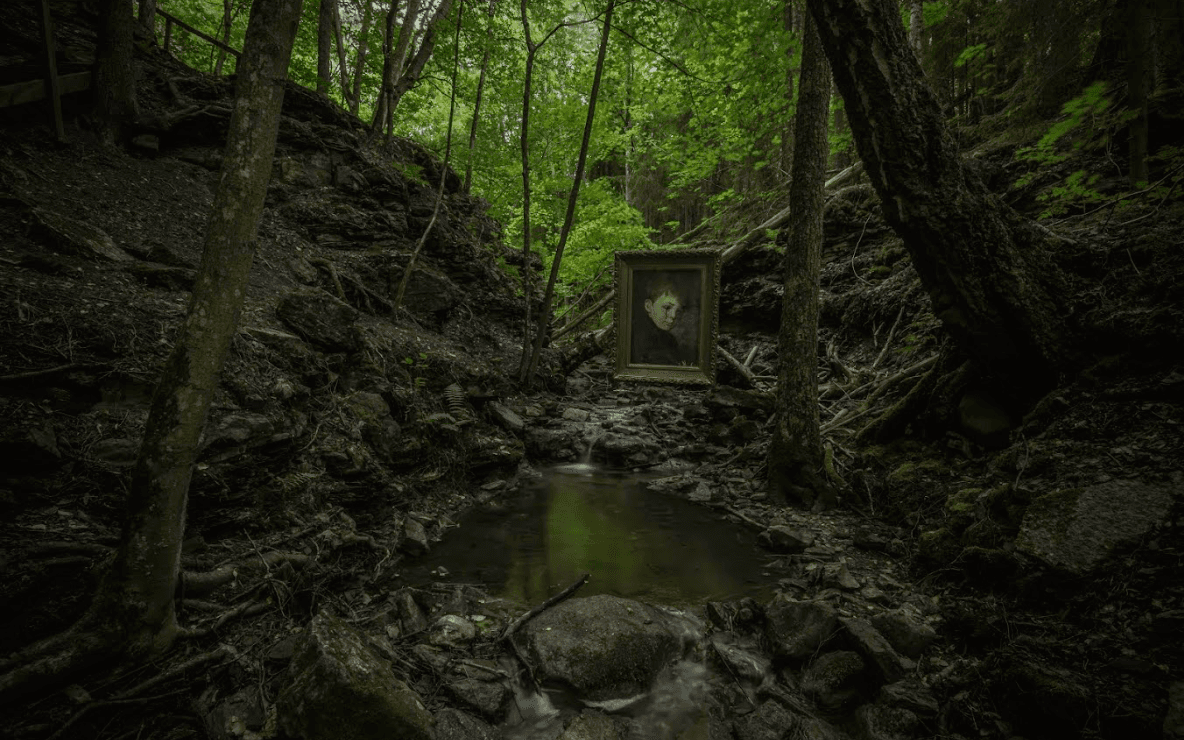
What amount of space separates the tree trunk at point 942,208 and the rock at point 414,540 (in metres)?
5.58

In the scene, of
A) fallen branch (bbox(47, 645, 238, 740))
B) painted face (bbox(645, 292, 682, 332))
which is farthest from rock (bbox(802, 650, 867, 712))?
painted face (bbox(645, 292, 682, 332))

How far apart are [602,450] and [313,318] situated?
198 inches

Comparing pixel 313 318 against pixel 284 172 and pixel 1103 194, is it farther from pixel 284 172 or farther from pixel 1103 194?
pixel 1103 194

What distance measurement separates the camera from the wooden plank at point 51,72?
18.5ft

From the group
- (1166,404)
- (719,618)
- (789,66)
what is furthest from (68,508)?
(789,66)

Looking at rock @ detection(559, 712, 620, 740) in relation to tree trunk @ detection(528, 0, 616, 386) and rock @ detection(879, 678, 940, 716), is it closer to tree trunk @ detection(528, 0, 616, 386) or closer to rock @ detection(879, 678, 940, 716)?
rock @ detection(879, 678, 940, 716)

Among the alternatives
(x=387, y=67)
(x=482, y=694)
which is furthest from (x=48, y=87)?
(x=482, y=694)

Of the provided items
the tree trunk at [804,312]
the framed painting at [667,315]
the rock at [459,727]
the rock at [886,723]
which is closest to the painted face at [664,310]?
the framed painting at [667,315]

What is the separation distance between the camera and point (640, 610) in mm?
3693

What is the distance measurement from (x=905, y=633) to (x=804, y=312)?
388 cm

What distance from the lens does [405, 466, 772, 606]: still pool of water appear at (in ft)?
14.5

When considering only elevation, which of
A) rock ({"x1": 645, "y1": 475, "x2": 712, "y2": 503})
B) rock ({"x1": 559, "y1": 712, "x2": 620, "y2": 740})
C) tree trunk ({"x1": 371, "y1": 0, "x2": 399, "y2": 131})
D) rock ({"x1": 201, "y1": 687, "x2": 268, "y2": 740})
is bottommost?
rock ({"x1": 559, "y1": 712, "x2": 620, "y2": 740})

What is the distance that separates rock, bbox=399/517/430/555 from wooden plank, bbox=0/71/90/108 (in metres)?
6.89

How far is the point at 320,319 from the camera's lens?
20.1 feet
